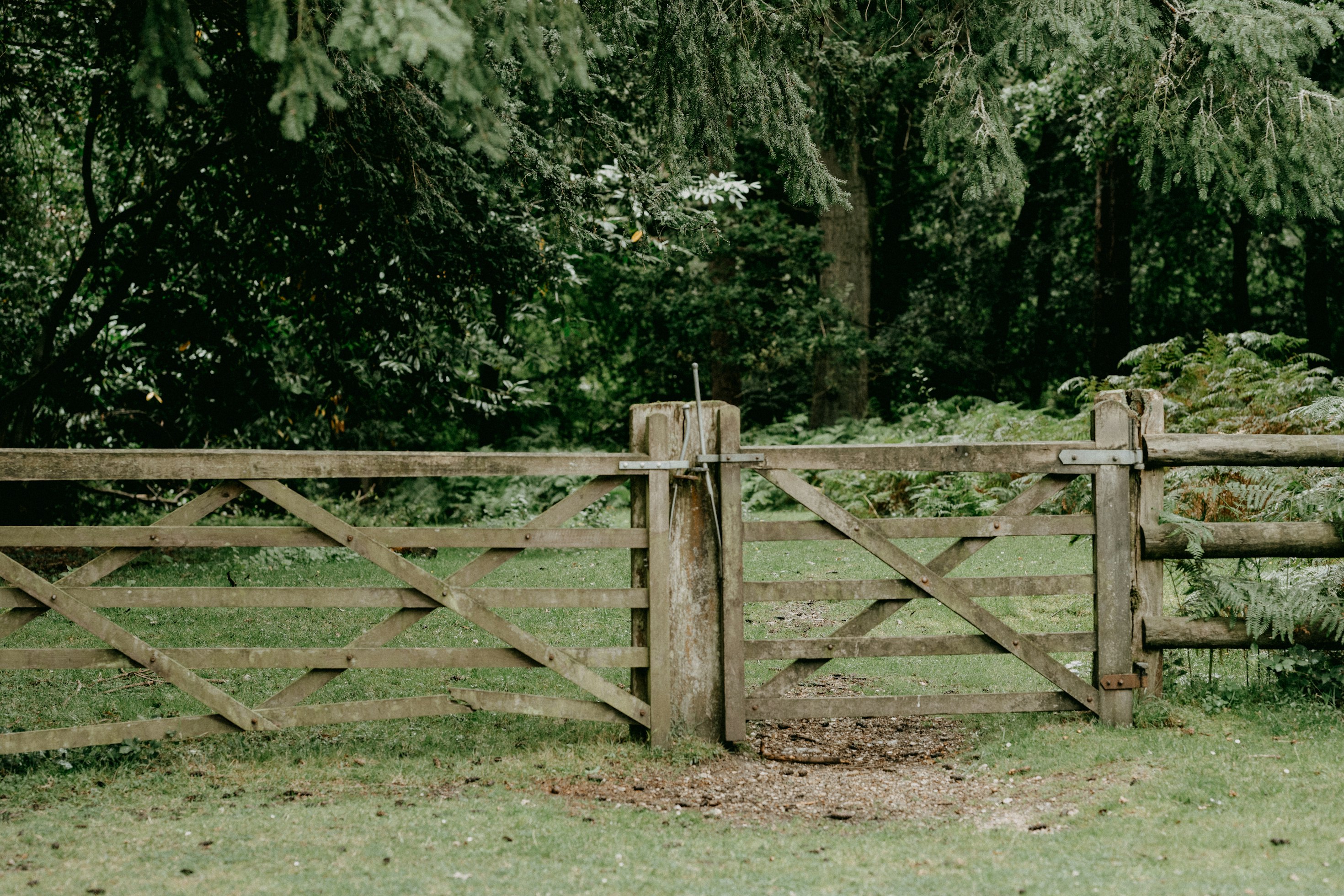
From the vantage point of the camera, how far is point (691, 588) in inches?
230

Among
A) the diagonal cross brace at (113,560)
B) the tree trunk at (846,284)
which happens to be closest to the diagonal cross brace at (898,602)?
the diagonal cross brace at (113,560)

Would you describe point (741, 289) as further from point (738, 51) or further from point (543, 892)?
point (543, 892)

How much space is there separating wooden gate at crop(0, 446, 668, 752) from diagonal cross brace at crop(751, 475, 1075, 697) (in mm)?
657

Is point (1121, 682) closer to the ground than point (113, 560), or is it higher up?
closer to the ground

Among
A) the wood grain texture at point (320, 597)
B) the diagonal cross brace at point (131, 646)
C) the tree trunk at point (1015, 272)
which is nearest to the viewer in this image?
the diagonal cross brace at point (131, 646)

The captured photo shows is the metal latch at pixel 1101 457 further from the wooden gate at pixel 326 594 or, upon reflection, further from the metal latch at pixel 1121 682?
the wooden gate at pixel 326 594

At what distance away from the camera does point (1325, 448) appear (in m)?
6.04

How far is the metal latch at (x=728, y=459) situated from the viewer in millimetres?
5781

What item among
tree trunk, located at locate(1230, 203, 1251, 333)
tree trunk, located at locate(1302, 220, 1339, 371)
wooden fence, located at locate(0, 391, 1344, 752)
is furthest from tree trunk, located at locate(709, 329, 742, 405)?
wooden fence, located at locate(0, 391, 1344, 752)

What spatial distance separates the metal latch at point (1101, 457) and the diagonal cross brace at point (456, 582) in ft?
8.07

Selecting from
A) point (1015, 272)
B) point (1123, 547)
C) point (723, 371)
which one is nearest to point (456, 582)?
point (1123, 547)

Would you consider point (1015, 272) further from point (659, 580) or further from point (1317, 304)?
point (659, 580)

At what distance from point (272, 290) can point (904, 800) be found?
34.6ft

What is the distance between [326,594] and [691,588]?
1.94 m
